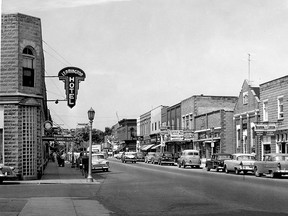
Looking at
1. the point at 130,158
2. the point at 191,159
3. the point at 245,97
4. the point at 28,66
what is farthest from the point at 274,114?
the point at 130,158

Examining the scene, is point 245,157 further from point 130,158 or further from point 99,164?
point 130,158

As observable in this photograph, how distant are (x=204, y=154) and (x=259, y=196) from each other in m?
45.4

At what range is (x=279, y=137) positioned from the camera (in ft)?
136

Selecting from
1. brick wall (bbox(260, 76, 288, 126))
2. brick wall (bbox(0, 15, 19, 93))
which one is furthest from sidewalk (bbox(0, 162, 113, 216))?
brick wall (bbox(260, 76, 288, 126))

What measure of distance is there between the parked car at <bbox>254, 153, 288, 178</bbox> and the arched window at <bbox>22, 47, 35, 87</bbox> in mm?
15580

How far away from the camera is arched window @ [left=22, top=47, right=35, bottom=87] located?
27562mm

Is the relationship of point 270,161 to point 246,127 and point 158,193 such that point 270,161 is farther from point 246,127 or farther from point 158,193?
point 246,127

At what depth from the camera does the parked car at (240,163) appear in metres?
35.8

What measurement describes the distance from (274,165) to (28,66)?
16.2m

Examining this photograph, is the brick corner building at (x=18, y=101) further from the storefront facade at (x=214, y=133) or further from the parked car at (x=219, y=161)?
the storefront facade at (x=214, y=133)

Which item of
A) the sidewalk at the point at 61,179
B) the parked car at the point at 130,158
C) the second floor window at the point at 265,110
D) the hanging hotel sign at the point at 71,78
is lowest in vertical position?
the parked car at the point at 130,158

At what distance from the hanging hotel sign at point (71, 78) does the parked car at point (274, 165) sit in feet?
42.6

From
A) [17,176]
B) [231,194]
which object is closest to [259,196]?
[231,194]

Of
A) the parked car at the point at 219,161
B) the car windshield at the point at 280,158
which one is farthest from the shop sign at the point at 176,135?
the car windshield at the point at 280,158
